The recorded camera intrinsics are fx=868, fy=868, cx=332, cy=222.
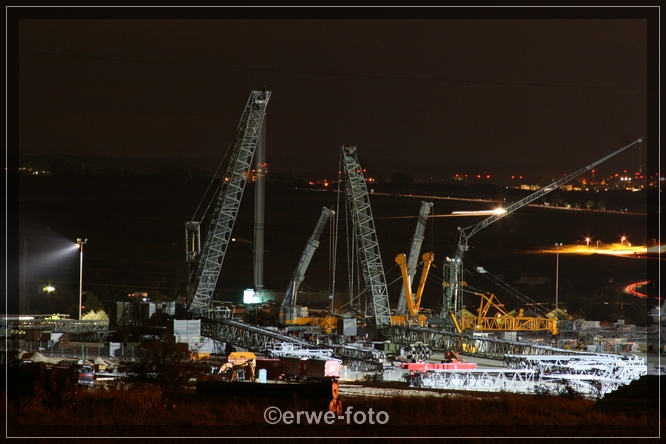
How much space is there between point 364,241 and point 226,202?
3.83 meters

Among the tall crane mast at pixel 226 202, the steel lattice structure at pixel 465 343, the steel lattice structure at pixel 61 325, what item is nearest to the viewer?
the steel lattice structure at pixel 465 343

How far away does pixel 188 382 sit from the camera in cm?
1060

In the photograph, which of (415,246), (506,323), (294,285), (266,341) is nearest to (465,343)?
(266,341)

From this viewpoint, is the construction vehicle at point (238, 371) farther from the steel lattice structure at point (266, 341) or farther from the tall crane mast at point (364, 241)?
the tall crane mast at point (364, 241)

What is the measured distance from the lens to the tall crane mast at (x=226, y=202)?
18.6 meters

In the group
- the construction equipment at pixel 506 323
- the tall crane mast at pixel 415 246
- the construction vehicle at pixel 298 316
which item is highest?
the tall crane mast at pixel 415 246

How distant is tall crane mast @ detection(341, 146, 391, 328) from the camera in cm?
2081

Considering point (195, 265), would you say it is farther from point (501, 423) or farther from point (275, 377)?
point (501, 423)

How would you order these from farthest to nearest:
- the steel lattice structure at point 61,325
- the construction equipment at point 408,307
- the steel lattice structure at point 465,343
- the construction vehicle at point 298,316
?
the construction equipment at point 408,307 < the construction vehicle at point 298,316 < the steel lattice structure at point 61,325 < the steel lattice structure at point 465,343

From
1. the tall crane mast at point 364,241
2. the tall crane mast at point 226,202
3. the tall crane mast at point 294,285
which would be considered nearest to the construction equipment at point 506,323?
the tall crane mast at point 364,241

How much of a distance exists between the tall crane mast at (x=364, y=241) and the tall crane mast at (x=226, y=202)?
9.44ft

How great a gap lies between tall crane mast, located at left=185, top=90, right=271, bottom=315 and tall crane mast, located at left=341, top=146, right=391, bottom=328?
2877 mm

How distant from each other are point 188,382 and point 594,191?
996 inches

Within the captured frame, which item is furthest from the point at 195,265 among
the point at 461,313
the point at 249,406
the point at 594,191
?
the point at 594,191
